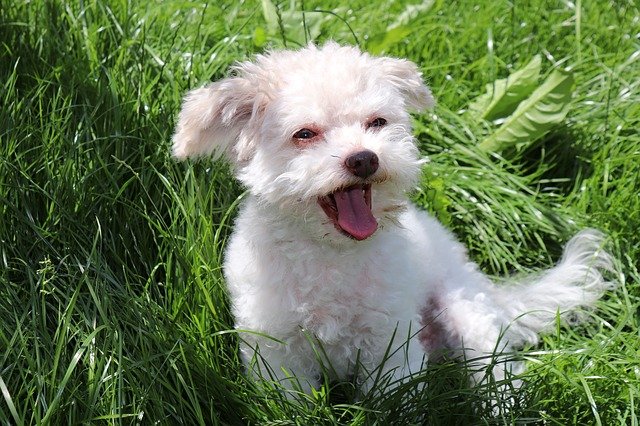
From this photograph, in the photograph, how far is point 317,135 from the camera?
2748mm

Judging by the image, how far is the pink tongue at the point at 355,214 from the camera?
2.72m

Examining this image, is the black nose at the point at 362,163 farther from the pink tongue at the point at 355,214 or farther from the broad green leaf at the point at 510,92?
the broad green leaf at the point at 510,92

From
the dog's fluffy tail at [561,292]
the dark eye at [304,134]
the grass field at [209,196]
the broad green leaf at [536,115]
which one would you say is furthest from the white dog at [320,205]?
the broad green leaf at [536,115]

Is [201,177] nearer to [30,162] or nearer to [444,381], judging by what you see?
[30,162]

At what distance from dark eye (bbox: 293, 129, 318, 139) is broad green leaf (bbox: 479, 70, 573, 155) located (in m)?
1.45

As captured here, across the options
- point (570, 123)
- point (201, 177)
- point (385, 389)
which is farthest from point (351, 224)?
point (570, 123)

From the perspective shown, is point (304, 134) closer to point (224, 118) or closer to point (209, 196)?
point (224, 118)

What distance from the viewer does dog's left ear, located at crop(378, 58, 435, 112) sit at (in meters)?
2.95

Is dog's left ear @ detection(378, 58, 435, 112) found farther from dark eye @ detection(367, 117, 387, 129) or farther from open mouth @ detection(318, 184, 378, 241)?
open mouth @ detection(318, 184, 378, 241)

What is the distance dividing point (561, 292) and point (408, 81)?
1045 millimetres

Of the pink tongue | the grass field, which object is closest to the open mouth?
the pink tongue

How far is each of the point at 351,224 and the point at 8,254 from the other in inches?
44.6

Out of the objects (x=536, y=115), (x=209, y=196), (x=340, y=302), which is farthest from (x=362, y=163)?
(x=536, y=115)

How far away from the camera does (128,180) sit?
3.28 metres
